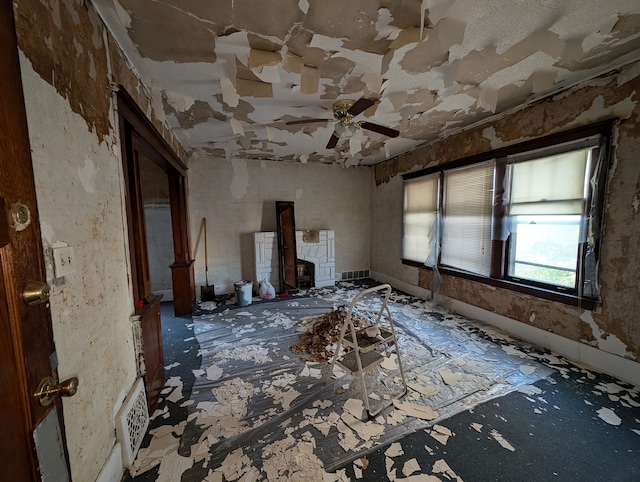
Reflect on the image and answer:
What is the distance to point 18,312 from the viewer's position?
0.58 m

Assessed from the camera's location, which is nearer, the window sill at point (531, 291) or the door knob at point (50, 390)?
the door knob at point (50, 390)

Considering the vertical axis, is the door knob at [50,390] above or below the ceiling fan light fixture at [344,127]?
below

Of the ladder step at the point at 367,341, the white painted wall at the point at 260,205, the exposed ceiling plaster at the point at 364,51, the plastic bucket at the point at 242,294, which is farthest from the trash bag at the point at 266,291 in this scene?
the exposed ceiling plaster at the point at 364,51

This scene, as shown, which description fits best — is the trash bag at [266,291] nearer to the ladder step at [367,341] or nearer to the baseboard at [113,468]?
the ladder step at [367,341]

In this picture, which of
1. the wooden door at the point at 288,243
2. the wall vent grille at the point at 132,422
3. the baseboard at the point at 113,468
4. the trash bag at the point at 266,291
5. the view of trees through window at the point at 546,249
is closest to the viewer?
the baseboard at the point at 113,468

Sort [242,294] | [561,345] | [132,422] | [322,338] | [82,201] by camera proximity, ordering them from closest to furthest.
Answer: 1. [82,201]
2. [132,422]
3. [561,345]
4. [322,338]
5. [242,294]

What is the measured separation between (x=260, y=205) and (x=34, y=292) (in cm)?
409

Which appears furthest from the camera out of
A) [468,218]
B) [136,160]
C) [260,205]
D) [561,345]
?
[260,205]

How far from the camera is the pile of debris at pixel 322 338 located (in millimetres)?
2463

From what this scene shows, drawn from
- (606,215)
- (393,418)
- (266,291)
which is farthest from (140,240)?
(606,215)

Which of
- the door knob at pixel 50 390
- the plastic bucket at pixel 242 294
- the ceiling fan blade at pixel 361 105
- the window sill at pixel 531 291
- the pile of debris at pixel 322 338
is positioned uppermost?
the ceiling fan blade at pixel 361 105

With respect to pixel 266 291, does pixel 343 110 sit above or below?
above

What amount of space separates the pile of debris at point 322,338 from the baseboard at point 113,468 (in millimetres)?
1417

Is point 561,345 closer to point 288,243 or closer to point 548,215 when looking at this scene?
point 548,215
